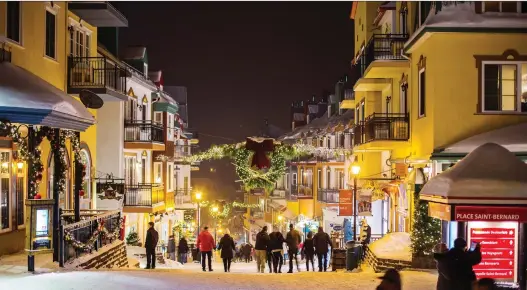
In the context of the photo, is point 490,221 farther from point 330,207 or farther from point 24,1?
point 330,207

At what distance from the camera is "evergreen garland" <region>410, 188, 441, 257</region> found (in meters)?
18.8

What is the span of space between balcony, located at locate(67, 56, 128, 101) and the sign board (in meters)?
13.5

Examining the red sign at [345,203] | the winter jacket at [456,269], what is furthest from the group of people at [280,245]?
the winter jacket at [456,269]

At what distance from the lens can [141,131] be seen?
112 feet

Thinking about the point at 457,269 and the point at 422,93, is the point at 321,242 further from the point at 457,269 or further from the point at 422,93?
the point at 457,269

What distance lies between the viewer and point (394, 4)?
27719 millimetres

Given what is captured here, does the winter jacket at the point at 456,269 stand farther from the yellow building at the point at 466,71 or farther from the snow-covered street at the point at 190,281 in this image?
the yellow building at the point at 466,71

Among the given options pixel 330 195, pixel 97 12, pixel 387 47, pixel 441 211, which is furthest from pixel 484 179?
pixel 330 195

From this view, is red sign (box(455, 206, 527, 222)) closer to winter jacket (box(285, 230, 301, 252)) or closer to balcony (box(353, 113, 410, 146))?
winter jacket (box(285, 230, 301, 252))

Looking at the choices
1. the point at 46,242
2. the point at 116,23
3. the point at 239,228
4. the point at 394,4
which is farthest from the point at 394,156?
the point at 239,228

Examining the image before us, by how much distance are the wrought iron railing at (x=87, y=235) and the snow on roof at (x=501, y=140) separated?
10022 mm

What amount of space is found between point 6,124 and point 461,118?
12.7 m

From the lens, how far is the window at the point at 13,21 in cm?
1878

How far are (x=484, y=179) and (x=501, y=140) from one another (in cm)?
580
